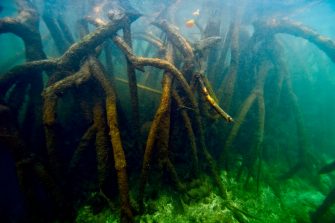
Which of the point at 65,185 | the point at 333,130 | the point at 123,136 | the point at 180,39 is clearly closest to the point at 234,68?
the point at 180,39

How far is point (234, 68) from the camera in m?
7.14

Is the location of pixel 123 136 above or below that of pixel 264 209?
above

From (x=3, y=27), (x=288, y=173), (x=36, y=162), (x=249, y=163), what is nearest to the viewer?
(x=36, y=162)

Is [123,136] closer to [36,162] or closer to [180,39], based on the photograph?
[36,162]

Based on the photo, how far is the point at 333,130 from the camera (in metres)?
10.8

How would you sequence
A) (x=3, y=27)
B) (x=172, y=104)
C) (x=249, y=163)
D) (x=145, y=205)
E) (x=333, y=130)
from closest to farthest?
(x=145, y=205) → (x=172, y=104) → (x=3, y=27) → (x=249, y=163) → (x=333, y=130)

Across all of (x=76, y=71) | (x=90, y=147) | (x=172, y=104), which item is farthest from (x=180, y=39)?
(x=90, y=147)

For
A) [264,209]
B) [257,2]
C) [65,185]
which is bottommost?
[264,209]

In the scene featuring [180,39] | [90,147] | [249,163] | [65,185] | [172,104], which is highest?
[180,39]

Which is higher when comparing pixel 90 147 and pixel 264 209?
pixel 90 147

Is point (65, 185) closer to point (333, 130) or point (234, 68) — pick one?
point (234, 68)

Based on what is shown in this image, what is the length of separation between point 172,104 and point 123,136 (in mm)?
1421

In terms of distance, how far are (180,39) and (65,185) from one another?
13.6ft

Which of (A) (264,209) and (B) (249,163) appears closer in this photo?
(A) (264,209)
